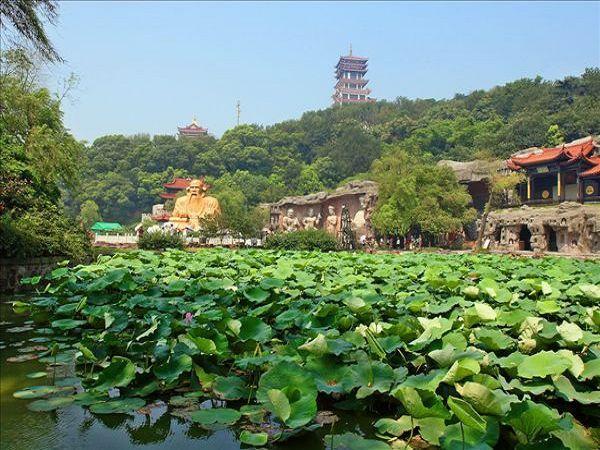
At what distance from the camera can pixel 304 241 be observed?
64.5 feet

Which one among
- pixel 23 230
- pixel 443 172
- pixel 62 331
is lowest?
pixel 62 331

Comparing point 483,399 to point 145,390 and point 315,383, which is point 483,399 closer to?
point 315,383

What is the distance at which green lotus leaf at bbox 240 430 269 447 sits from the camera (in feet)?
5.02

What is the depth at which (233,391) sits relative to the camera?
6.23ft

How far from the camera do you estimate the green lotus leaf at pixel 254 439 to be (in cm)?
153

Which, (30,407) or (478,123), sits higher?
(478,123)

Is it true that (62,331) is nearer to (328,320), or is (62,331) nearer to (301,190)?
(328,320)

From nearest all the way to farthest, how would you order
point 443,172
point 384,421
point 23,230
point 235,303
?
1. point 384,421
2. point 235,303
3. point 23,230
4. point 443,172

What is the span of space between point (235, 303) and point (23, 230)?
5.32m

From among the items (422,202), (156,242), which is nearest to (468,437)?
(156,242)

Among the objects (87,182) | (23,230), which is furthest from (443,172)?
(87,182)

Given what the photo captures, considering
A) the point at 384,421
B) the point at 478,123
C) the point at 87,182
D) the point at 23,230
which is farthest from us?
the point at 87,182

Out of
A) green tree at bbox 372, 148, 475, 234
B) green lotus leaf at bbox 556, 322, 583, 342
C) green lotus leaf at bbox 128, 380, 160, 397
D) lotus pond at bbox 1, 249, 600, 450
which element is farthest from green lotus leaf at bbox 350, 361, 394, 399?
green tree at bbox 372, 148, 475, 234

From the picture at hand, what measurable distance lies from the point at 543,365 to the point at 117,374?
1.66 m
